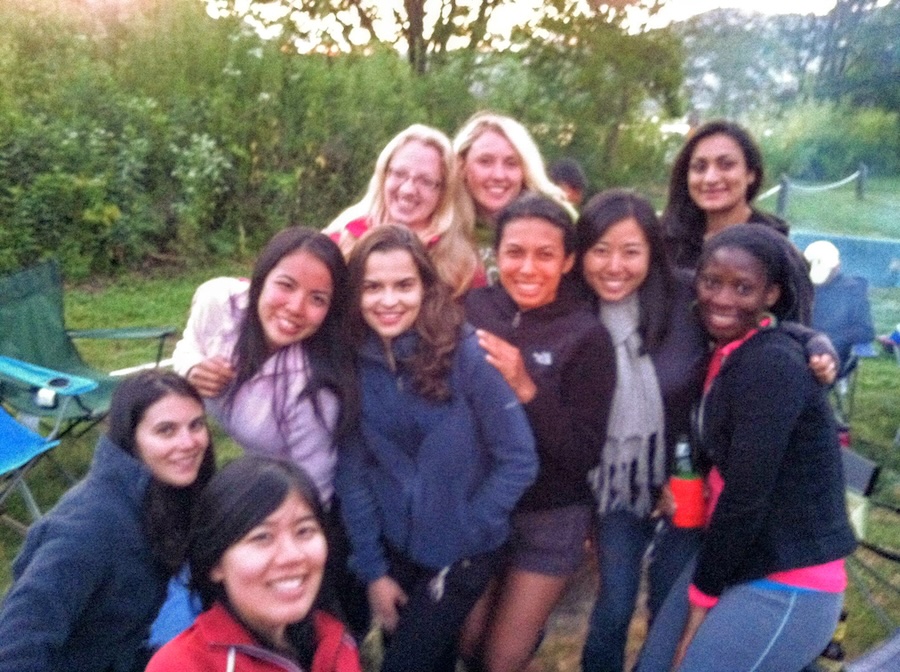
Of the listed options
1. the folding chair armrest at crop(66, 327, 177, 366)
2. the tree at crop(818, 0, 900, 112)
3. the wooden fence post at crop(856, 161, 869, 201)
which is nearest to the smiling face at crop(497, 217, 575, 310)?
the folding chair armrest at crop(66, 327, 177, 366)

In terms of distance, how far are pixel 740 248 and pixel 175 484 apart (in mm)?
1441

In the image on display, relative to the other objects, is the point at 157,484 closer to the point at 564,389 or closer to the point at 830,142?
the point at 564,389

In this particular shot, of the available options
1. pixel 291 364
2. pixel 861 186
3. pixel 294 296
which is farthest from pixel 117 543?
pixel 861 186

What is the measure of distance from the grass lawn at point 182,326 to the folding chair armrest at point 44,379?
1.89 ft

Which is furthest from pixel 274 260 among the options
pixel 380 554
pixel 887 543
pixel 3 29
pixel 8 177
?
pixel 3 29

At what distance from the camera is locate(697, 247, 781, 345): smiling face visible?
2.09m

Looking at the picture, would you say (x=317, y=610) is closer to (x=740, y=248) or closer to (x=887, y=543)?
(x=740, y=248)

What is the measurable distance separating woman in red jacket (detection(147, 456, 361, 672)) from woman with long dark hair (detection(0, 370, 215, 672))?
241 mm

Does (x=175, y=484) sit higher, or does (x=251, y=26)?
(x=251, y=26)

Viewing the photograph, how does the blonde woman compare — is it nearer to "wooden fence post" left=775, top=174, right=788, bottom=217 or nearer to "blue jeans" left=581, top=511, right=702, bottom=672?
"blue jeans" left=581, top=511, right=702, bottom=672

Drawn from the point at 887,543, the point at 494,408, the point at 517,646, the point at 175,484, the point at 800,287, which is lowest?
the point at 887,543

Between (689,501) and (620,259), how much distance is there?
25.1 inches

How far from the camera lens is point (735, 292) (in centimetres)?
210

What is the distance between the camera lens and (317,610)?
6.36ft
